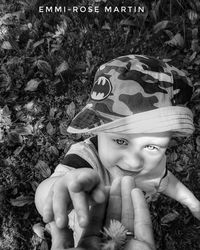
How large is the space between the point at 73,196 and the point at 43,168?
190 cm

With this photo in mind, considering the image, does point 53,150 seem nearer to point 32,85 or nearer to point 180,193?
point 32,85

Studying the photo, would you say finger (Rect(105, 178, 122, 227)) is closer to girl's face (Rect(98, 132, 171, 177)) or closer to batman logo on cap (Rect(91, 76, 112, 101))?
girl's face (Rect(98, 132, 171, 177))

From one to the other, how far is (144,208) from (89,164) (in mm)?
794

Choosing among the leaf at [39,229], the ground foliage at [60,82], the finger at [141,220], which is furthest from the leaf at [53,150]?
the finger at [141,220]

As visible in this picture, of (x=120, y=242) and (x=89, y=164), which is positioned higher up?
(x=120, y=242)

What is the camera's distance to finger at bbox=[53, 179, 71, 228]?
1.24m

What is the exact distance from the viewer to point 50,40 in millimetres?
3742

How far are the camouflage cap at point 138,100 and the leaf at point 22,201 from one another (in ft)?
4.49

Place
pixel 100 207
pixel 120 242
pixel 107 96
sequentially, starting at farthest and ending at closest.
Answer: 1. pixel 107 96
2. pixel 100 207
3. pixel 120 242

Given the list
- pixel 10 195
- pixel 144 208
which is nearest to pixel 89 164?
pixel 144 208

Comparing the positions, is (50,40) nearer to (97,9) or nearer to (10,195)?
(97,9)

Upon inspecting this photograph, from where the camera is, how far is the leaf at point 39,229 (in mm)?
2945

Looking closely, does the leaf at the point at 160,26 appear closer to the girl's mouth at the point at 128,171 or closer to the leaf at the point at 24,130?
the leaf at the point at 24,130

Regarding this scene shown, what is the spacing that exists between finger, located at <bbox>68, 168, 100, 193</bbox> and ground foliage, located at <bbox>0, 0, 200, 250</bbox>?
1.81 meters
